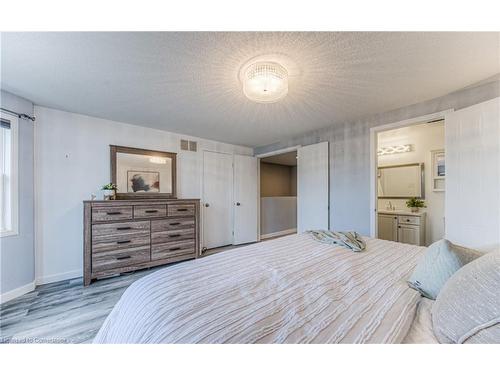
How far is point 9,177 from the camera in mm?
2211

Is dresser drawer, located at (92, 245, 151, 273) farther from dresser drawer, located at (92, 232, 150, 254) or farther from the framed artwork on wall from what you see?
the framed artwork on wall

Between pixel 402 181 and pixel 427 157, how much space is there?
55 centimetres

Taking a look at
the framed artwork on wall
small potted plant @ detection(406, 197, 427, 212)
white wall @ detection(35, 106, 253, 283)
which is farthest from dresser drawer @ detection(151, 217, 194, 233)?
the framed artwork on wall

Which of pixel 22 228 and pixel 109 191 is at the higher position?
pixel 109 191

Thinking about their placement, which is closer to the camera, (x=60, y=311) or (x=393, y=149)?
(x=60, y=311)

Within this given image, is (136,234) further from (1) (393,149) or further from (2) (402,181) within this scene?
(1) (393,149)

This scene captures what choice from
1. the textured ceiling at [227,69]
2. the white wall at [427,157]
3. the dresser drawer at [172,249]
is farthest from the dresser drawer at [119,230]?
the white wall at [427,157]

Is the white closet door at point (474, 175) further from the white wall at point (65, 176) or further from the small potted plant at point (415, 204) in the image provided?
the white wall at point (65, 176)

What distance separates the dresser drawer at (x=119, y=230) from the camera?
252cm

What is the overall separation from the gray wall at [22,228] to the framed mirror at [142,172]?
852mm

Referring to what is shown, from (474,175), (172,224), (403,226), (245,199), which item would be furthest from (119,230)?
(403,226)
